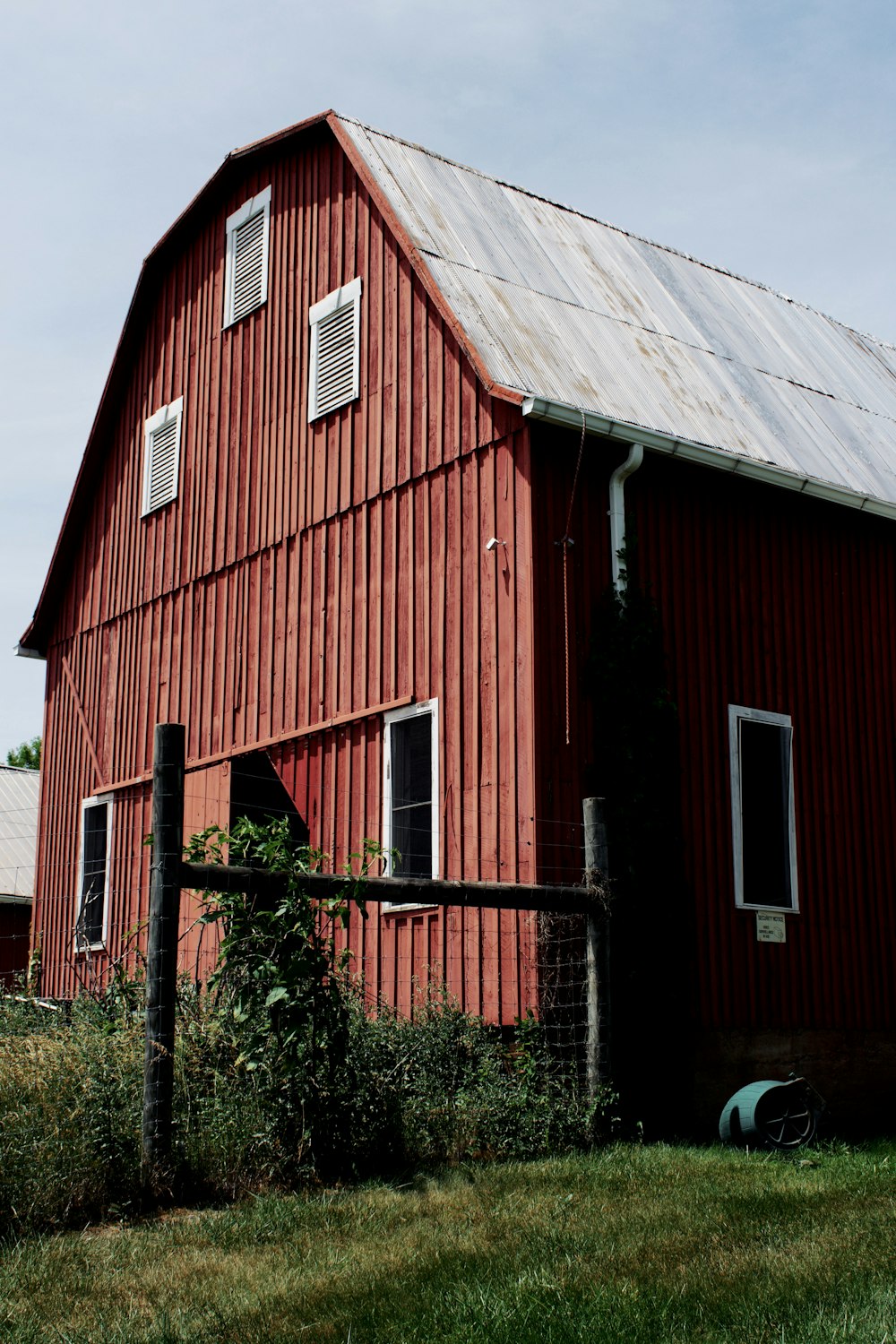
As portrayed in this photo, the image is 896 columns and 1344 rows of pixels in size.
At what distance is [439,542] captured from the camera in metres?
12.1

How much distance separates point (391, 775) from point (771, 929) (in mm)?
3261

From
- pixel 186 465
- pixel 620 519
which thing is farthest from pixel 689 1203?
pixel 186 465

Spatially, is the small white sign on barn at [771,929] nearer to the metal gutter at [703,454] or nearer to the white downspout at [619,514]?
the white downspout at [619,514]

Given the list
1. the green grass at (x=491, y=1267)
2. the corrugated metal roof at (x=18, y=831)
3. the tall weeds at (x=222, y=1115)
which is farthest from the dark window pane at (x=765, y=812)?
the corrugated metal roof at (x=18, y=831)

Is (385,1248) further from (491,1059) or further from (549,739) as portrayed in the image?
(549,739)

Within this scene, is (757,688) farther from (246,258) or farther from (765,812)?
(246,258)

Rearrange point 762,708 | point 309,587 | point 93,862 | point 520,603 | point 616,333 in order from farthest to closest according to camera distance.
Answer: point 93,862 < point 309,587 < point 616,333 < point 762,708 < point 520,603

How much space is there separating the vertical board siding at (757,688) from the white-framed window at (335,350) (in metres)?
2.94

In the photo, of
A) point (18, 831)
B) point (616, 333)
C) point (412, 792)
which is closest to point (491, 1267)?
point (412, 792)

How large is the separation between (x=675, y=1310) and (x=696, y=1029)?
5845 mm

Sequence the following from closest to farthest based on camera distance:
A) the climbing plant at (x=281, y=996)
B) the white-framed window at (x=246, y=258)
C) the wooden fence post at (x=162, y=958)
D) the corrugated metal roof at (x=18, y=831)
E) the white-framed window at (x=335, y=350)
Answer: the wooden fence post at (x=162, y=958) < the climbing plant at (x=281, y=996) < the white-framed window at (x=335, y=350) < the white-framed window at (x=246, y=258) < the corrugated metal roof at (x=18, y=831)

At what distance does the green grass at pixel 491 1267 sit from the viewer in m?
5.16

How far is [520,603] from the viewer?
11023 mm

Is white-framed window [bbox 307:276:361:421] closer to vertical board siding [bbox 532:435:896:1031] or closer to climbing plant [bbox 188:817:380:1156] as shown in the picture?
vertical board siding [bbox 532:435:896:1031]
